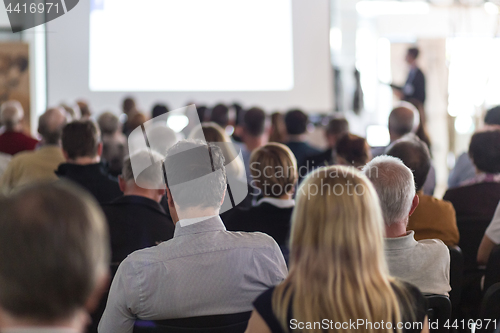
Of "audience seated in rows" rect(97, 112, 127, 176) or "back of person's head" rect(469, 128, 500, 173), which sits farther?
"audience seated in rows" rect(97, 112, 127, 176)

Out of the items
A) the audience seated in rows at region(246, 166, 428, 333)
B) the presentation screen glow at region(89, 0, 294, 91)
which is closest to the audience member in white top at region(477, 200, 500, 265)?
the audience seated in rows at region(246, 166, 428, 333)

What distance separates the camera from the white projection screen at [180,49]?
282 inches

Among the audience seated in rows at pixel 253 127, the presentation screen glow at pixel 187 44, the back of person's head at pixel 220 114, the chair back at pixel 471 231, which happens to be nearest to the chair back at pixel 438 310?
the chair back at pixel 471 231

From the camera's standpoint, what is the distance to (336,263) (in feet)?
3.72

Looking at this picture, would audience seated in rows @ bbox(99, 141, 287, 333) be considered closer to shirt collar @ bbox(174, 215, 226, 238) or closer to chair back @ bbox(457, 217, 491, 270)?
shirt collar @ bbox(174, 215, 226, 238)

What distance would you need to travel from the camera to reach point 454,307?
2.27 meters

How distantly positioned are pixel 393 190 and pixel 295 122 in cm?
300

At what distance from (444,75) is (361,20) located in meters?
2.05

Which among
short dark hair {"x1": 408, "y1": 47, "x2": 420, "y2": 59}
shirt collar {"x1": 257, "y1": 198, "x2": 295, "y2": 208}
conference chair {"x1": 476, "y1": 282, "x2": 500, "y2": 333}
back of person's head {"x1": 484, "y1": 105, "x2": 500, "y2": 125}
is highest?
short dark hair {"x1": 408, "y1": 47, "x2": 420, "y2": 59}

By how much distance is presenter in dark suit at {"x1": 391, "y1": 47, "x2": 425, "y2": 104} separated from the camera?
276 inches

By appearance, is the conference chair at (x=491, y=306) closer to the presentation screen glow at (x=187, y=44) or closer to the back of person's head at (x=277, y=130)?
the back of person's head at (x=277, y=130)

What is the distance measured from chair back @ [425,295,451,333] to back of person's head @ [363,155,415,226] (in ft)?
0.92

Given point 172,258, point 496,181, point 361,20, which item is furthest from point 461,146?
point 172,258

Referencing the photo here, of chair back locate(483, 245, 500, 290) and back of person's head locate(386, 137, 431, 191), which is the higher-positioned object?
back of person's head locate(386, 137, 431, 191)
